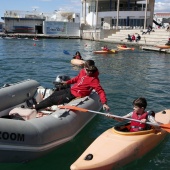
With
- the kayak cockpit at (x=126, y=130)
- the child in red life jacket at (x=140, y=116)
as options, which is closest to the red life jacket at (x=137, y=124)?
the child in red life jacket at (x=140, y=116)

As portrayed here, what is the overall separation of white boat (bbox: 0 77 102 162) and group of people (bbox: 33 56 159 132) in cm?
Result: 21

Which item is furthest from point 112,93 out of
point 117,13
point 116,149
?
point 117,13

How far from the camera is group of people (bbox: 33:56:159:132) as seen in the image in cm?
617

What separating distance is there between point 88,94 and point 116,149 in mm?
2384

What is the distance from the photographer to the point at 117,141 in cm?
569

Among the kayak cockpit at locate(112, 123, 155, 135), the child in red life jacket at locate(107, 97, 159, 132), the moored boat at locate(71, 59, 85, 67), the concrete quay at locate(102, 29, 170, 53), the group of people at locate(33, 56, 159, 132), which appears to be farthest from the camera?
the concrete quay at locate(102, 29, 170, 53)

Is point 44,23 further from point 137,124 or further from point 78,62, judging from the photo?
point 137,124

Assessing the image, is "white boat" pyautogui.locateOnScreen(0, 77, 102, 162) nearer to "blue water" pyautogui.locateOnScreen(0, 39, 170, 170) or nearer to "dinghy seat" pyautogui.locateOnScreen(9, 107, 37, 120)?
"dinghy seat" pyautogui.locateOnScreen(9, 107, 37, 120)

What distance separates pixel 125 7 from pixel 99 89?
54153 millimetres

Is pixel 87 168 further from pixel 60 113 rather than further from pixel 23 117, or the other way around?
pixel 23 117

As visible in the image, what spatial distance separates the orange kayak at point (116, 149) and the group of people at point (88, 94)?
25 cm

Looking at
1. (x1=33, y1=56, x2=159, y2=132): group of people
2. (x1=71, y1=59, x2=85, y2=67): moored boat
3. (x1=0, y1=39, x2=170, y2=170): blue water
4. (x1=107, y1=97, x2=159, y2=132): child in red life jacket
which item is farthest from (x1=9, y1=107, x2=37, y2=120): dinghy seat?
(x1=71, y1=59, x2=85, y2=67): moored boat

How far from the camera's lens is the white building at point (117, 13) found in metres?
54.1

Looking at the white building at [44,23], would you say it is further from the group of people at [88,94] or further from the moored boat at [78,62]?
the group of people at [88,94]
